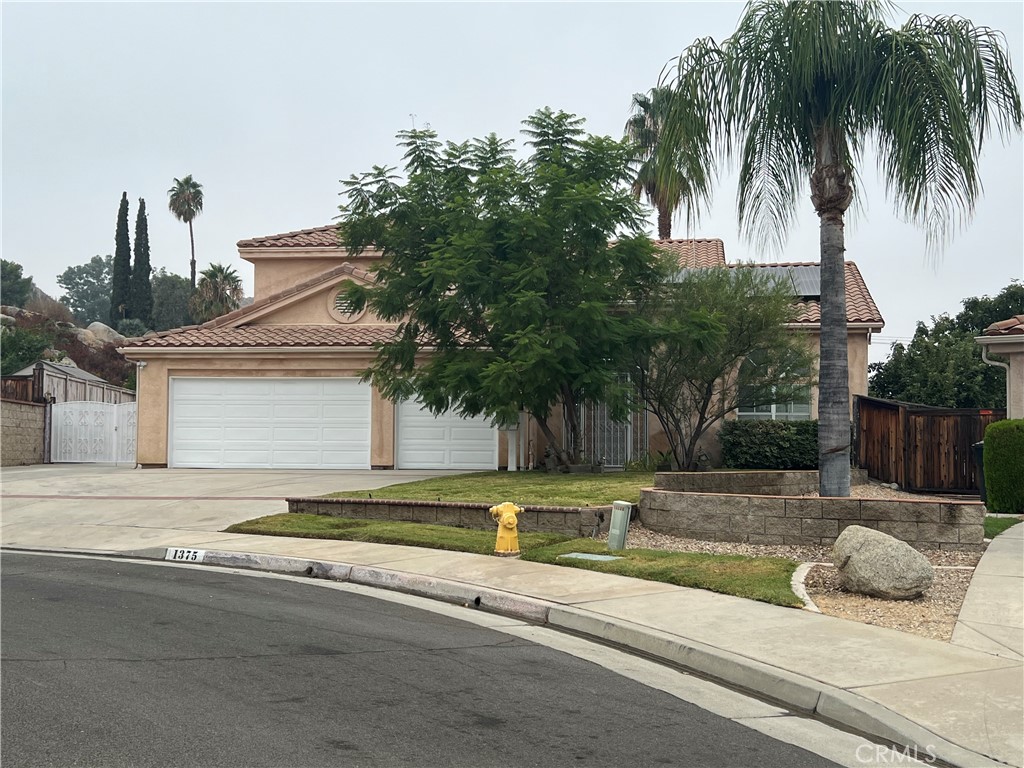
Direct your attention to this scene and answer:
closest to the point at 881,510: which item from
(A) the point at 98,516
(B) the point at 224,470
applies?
(A) the point at 98,516

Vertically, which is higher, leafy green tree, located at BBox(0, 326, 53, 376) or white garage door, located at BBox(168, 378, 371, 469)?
leafy green tree, located at BBox(0, 326, 53, 376)

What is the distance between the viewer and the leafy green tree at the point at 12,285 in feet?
257

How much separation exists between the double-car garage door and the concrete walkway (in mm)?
9009

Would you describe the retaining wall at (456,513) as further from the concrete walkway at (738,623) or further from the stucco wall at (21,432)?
the stucco wall at (21,432)

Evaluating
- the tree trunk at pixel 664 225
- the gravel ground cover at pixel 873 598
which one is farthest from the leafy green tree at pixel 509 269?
the tree trunk at pixel 664 225

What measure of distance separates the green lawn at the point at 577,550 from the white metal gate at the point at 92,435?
17.9 meters

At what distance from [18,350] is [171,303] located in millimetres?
37620

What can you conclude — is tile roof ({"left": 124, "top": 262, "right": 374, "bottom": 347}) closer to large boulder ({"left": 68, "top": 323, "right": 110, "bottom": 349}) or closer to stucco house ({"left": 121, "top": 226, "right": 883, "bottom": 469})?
stucco house ({"left": 121, "top": 226, "right": 883, "bottom": 469})

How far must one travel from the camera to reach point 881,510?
39.3 feet

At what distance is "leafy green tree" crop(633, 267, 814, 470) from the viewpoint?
20375mm

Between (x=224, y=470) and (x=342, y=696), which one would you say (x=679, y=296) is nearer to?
(x=224, y=470)

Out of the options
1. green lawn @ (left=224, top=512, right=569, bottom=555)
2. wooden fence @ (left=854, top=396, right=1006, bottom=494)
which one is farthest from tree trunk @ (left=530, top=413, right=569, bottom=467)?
green lawn @ (left=224, top=512, right=569, bottom=555)

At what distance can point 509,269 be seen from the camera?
20156 millimetres

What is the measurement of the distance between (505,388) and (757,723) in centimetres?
1321
